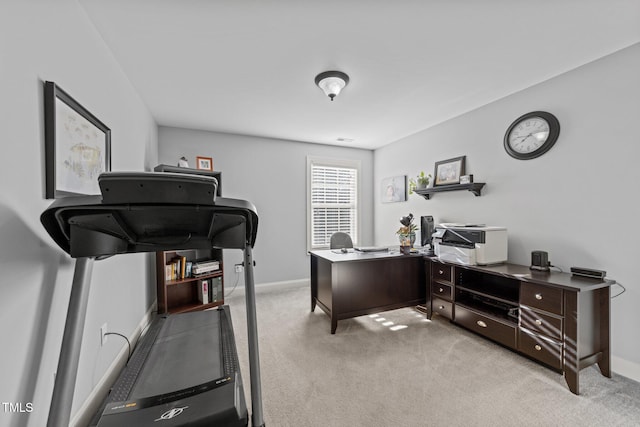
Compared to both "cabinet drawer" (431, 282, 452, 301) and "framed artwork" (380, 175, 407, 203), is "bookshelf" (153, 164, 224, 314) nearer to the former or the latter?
"cabinet drawer" (431, 282, 452, 301)

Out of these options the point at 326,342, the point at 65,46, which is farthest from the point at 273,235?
the point at 65,46

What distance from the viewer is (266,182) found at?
4238 millimetres

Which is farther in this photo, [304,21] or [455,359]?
[455,359]

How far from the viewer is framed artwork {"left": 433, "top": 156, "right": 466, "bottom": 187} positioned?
3.32 meters

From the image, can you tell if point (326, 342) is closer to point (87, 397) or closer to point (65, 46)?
point (87, 397)

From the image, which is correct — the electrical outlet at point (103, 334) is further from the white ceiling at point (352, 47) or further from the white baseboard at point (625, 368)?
the white baseboard at point (625, 368)

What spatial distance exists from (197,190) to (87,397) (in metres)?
1.66

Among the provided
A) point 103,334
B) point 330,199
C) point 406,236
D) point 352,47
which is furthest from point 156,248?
point 330,199

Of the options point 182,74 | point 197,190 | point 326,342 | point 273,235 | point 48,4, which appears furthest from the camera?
point 273,235

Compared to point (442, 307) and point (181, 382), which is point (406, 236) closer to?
point (442, 307)

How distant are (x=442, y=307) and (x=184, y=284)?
10.4ft

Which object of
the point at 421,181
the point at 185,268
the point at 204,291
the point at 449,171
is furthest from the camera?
the point at 421,181

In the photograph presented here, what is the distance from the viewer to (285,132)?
3990 mm

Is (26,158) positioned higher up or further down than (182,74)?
further down
